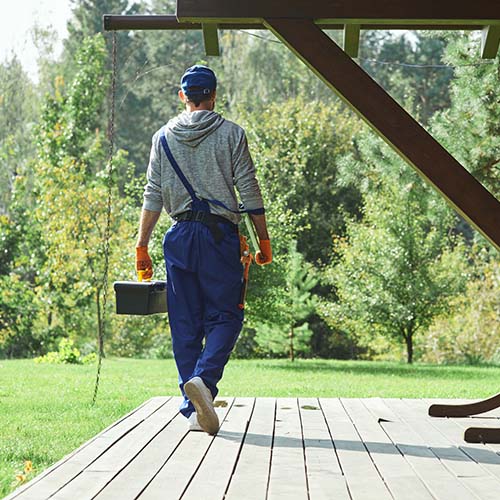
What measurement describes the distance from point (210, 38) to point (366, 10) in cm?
94

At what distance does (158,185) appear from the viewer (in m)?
4.73

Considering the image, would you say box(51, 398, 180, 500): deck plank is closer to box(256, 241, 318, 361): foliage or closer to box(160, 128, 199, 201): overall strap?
box(160, 128, 199, 201): overall strap

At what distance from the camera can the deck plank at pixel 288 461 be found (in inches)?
125

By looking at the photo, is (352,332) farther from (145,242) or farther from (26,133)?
(145,242)

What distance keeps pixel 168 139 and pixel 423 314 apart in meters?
10.9

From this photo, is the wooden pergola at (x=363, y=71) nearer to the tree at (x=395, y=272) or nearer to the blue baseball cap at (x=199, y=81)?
the blue baseball cap at (x=199, y=81)

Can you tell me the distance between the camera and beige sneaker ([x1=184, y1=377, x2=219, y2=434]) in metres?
4.21

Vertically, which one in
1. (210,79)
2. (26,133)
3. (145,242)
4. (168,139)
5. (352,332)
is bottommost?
(352,332)

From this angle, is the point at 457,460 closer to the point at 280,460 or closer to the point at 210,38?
the point at 280,460

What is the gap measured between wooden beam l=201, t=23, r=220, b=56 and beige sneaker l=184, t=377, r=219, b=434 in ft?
5.70

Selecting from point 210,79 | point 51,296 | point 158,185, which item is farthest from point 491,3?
point 51,296

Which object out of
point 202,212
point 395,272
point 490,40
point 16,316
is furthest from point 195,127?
point 16,316

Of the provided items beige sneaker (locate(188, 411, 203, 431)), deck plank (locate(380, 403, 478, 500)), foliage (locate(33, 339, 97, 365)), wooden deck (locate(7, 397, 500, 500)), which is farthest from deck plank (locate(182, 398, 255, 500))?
foliage (locate(33, 339, 97, 365))

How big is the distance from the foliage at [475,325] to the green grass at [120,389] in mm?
2863
